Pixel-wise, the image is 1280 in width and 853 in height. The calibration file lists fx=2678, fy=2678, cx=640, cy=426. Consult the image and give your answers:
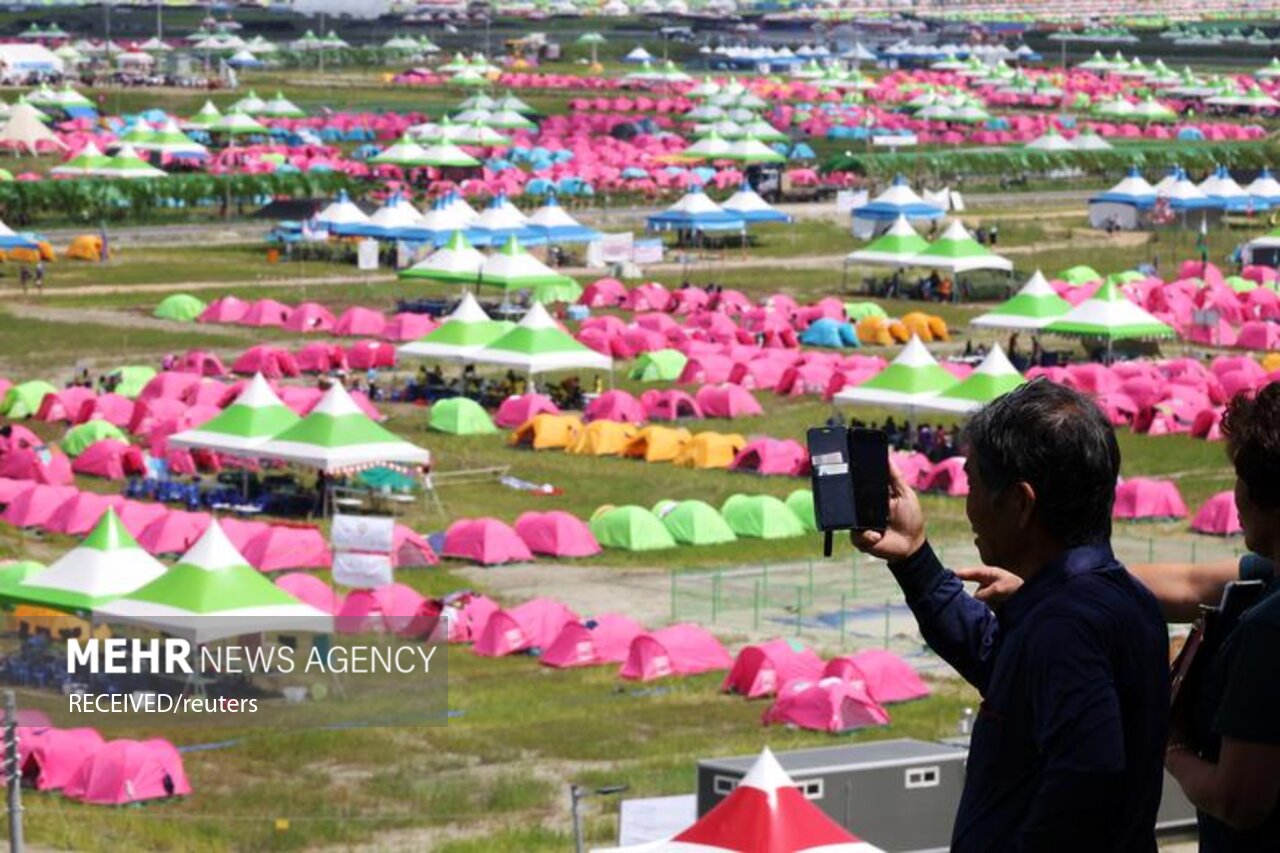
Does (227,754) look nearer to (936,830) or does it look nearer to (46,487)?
(936,830)

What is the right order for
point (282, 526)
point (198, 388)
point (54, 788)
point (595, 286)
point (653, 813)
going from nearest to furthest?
point (653, 813) < point (54, 788) < point (282, 526) < point (198, 388) < point (595, 286)

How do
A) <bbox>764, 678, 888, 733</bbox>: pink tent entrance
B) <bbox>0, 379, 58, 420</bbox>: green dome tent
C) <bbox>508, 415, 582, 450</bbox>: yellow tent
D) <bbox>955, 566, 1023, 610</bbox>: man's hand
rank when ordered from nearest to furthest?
<bbox>955, 566, 1023, 610</bbox>: man's hand → <bbox>764, 678, 888, 733</bbox>: pink tent entrance → <bbox>508, 415, 582, 450</bbox>: yellow tent → <bbox>0, 379, 58, 420</bbox>: green dome tent

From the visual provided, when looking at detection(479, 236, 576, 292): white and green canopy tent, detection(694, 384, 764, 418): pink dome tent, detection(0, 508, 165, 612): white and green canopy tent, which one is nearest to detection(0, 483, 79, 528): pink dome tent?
detection(0, 508, 165, 612): white and green canopy tent

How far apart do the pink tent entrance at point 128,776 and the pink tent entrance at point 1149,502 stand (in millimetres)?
19273

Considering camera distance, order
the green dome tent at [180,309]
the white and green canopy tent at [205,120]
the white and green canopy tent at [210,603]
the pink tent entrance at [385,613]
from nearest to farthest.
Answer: the white and green canopy tent at [210,603] → the pink tent entrance at [385,613] → the green dome tent at [180,309] → the white and green canopy tent at [205,120]

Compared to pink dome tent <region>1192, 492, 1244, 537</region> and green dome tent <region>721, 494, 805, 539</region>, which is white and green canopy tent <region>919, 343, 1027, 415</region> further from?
green dome tent <region>721, 494, 805, 539</region>

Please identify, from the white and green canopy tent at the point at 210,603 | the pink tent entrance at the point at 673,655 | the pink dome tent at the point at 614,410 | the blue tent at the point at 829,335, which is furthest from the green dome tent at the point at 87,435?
the blue tent at the point at 829,335

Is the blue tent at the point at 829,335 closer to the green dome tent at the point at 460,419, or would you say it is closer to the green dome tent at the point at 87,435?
the green dome tent at the point at 460,419

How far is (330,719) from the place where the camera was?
87.1 ft

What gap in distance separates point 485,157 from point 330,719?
72.1m

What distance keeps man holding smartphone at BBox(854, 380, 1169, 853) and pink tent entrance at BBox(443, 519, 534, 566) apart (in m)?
30.7

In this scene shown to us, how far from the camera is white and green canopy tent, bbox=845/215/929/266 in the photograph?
215 feet

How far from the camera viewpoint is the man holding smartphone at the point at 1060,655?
4781 millimetres

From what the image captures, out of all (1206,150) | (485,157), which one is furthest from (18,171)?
(1206,150)
